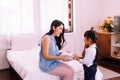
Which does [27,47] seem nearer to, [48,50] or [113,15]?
[48,50]

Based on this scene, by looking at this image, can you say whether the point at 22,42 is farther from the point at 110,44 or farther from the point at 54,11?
the point at 110,44

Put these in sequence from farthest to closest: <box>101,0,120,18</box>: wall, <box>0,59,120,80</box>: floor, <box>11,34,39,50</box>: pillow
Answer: <box>101,0,120,18</box>: wall, <box>11,34,39,50</box>: pillow, <box>0,59,120,80</box>: floor

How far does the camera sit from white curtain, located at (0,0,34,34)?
167 inches

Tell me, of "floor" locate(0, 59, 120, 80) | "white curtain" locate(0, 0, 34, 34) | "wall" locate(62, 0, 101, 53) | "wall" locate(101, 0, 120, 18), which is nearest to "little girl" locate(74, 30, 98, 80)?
"floor" locate(0, 59, 120, 80)

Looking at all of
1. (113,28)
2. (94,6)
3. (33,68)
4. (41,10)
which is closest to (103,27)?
(113,28)

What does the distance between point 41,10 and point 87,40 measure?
2.51 m

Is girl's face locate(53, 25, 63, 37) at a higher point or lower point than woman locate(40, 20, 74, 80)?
higher

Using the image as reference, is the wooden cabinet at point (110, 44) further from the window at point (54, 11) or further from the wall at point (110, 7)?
the window at point (54, 11)

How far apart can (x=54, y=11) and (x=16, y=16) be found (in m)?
1.01

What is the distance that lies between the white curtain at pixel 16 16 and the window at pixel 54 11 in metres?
0.33

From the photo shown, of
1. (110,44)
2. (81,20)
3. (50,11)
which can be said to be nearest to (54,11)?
(50,11)

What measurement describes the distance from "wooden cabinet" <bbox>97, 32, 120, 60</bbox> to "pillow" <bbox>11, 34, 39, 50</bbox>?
5.96 ft

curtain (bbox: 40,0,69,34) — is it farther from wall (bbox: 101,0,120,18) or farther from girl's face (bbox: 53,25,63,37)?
girl's face (bbox: 53,25,63,37)

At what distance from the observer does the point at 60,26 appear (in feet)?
8.41
